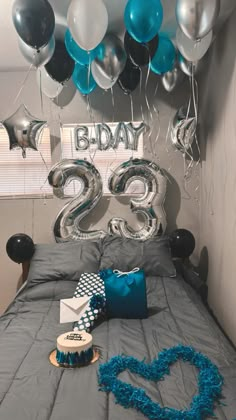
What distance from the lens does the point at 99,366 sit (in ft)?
4.60

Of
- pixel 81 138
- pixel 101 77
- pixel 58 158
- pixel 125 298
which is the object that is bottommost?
pixel 125 298

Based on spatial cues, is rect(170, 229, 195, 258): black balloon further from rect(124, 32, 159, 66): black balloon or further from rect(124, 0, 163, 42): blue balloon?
rect(124, 0, 163, 42): blue balloon

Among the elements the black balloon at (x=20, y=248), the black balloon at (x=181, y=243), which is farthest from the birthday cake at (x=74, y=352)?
the black balloon at (x=181, y=243)

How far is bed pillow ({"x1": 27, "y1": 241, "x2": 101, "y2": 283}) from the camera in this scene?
2.38m

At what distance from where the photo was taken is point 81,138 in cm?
273

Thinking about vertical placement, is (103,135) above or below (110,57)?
below

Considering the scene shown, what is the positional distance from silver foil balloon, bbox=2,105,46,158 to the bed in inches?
30.9

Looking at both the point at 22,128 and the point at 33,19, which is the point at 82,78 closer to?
the point at 22,128

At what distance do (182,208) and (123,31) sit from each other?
1468 mm

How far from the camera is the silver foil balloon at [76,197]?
2.62 m

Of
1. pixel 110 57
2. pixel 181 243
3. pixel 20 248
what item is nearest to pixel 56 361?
pixel 20 248

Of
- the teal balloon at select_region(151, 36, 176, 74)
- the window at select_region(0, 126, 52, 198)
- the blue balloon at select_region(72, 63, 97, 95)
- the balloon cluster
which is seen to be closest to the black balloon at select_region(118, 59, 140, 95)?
the balloon cluster

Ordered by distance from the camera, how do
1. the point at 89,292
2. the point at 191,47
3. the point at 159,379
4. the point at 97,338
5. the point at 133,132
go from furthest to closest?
1. the point at 133,132
2. the point at 89,292
3. the point at 191,47
4. the point at 97,338
5. the point at 159,379

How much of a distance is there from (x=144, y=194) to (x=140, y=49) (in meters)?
1.15
